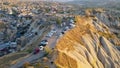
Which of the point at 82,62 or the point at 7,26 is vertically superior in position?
the point at 82,62

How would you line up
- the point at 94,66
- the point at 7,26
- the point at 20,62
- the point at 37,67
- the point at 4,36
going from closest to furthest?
the point at 37,67 < the point at 20,62 < the point at 94,66 < the point at 4,36 < the point at 7,26

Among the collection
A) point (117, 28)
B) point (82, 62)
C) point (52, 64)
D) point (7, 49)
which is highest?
point (52, 64)

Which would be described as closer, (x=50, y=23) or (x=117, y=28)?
(x=50, y=23)

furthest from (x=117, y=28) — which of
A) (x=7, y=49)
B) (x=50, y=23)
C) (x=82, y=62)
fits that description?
(x=82, y=62)

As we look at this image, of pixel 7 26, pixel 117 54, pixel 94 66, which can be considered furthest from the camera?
pixel 7 26

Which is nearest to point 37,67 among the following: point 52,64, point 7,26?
point 52,64

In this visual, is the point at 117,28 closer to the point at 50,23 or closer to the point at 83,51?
the point at 50,23

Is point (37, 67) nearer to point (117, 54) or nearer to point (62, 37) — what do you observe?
point (62, 37)
